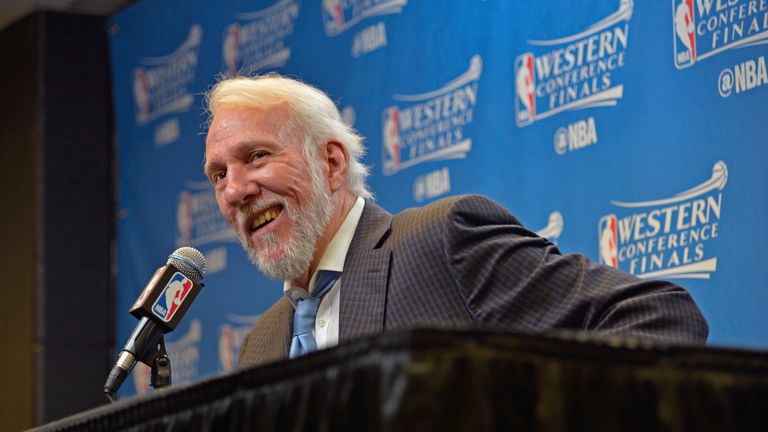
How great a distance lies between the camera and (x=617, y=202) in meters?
3.15

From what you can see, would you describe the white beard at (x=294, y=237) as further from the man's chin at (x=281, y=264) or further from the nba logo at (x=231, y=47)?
the nba logo at (x=231, y=47)

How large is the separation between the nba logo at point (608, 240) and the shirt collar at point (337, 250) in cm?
87

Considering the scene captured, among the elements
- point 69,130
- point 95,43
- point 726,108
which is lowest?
point 726,108

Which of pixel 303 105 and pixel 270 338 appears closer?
pixel 270 338

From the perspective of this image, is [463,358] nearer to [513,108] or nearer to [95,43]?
[513,108]

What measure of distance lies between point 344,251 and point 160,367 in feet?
1.93

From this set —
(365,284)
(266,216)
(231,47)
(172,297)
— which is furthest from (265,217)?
(231,47)

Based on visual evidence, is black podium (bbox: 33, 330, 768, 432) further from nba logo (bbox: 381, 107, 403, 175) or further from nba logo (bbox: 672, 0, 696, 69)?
nba logo (bbox: 381, 107, 403, 175)

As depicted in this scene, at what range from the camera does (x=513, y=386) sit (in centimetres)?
84

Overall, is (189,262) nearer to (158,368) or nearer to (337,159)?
(158,368)

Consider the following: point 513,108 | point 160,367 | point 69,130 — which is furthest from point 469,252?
point 69,130

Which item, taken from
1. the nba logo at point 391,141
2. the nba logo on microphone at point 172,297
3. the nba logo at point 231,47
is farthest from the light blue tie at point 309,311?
the nba logo at point 231,47

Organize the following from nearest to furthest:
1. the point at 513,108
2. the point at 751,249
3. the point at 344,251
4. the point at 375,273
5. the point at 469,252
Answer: the point at 469,252 → the point at 375,273 → the point at 344,251 → the point at 751,249 → the point at 513,108

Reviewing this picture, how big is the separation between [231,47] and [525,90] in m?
1.75
